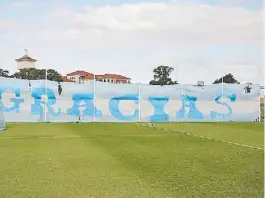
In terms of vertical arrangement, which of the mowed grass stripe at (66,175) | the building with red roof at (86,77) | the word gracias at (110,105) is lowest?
the mowed grass stripe at (66,175)

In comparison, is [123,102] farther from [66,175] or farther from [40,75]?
[40,75]

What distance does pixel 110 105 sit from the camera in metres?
27.5

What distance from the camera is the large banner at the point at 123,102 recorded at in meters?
26.2

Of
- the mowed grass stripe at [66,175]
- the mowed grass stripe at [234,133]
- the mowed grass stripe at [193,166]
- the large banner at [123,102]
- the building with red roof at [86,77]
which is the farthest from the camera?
the building with red roof at [86,77]

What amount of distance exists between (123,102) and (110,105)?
849 millimetres

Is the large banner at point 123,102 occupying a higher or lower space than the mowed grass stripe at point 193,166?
higher

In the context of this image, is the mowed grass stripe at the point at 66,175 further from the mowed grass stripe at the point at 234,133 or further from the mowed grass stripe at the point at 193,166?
the mowed grass stripe at the point at 234,133

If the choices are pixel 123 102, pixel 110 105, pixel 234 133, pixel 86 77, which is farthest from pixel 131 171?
pixel 86 77

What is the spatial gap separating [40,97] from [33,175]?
63.0 feet

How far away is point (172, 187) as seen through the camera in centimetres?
671

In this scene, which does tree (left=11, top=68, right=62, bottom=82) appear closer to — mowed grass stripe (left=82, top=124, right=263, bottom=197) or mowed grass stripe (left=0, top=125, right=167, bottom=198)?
mowed grass stripe (left=82, top=124, right=263, bottom=197)

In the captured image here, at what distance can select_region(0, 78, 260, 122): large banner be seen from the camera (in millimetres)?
A: 26250

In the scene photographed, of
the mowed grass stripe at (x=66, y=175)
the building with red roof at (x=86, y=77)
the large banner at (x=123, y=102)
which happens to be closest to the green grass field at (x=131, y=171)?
the mowed grass stripe at (x=66, y=175)

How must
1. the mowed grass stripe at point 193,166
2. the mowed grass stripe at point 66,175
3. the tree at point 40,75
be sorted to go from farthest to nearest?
1. the tree at point 40,75
2. the mowed grass stripe at point 193,166
3. the mowed grass stripe at point 66,175
